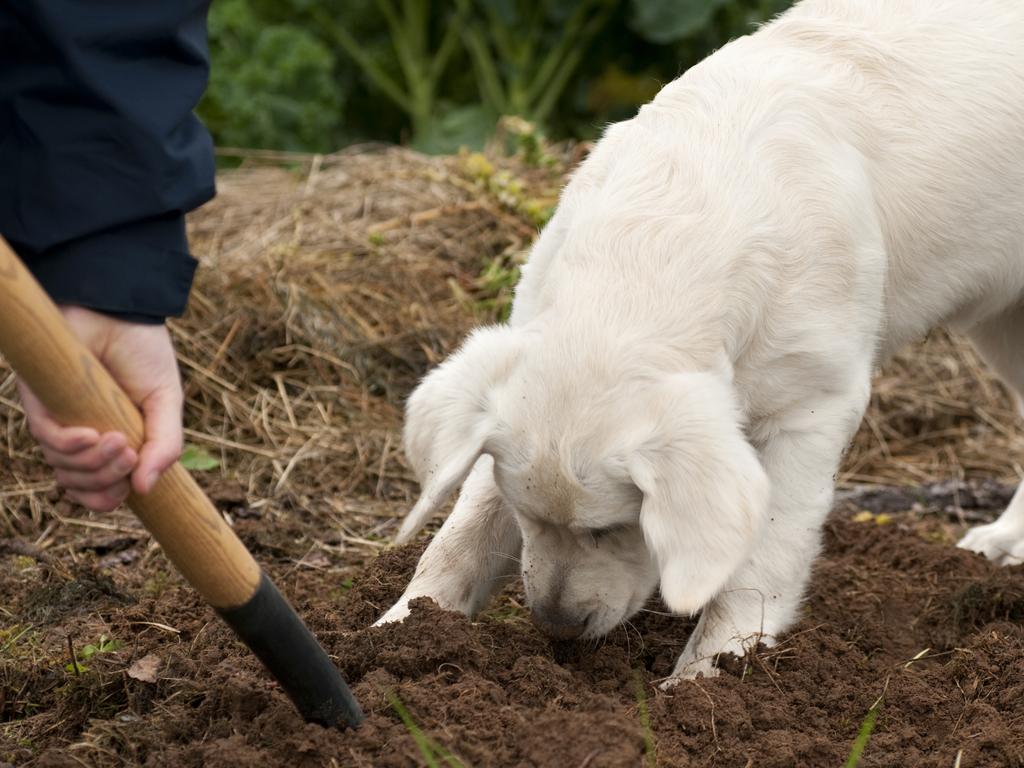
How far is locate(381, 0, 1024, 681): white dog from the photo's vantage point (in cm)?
296

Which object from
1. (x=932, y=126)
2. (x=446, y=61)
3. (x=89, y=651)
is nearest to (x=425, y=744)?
(x=89, y=651)

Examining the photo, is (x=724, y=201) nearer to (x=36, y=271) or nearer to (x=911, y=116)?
(x=911, y=116)

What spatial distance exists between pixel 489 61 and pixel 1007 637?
267 inches

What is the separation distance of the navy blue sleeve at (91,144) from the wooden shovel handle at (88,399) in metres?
0.17

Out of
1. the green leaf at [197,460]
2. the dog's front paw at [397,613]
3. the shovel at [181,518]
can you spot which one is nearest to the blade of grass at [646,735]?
the shovel at [181,518]

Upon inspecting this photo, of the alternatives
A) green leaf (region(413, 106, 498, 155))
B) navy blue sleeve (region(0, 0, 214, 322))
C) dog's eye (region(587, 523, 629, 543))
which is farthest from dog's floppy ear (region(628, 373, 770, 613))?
green leaf (region(413, 106, 498, 155))

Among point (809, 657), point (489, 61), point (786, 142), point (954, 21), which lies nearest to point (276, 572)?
point (809, 657)

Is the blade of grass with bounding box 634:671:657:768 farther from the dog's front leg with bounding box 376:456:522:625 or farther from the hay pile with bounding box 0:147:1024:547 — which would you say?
the hay pile with bounding box 0:147:1024:547

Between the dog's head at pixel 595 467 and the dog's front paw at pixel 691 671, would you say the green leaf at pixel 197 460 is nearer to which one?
the dog's head at pixel 595 467

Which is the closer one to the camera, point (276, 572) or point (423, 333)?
point (276, 572)

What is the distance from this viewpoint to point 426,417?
130 inches

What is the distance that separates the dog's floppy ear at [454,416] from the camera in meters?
3.12

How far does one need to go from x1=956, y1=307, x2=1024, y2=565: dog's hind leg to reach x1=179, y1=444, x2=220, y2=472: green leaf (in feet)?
8.65

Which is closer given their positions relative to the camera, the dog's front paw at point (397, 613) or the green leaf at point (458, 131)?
the dog's front paw at point (397, 613)
